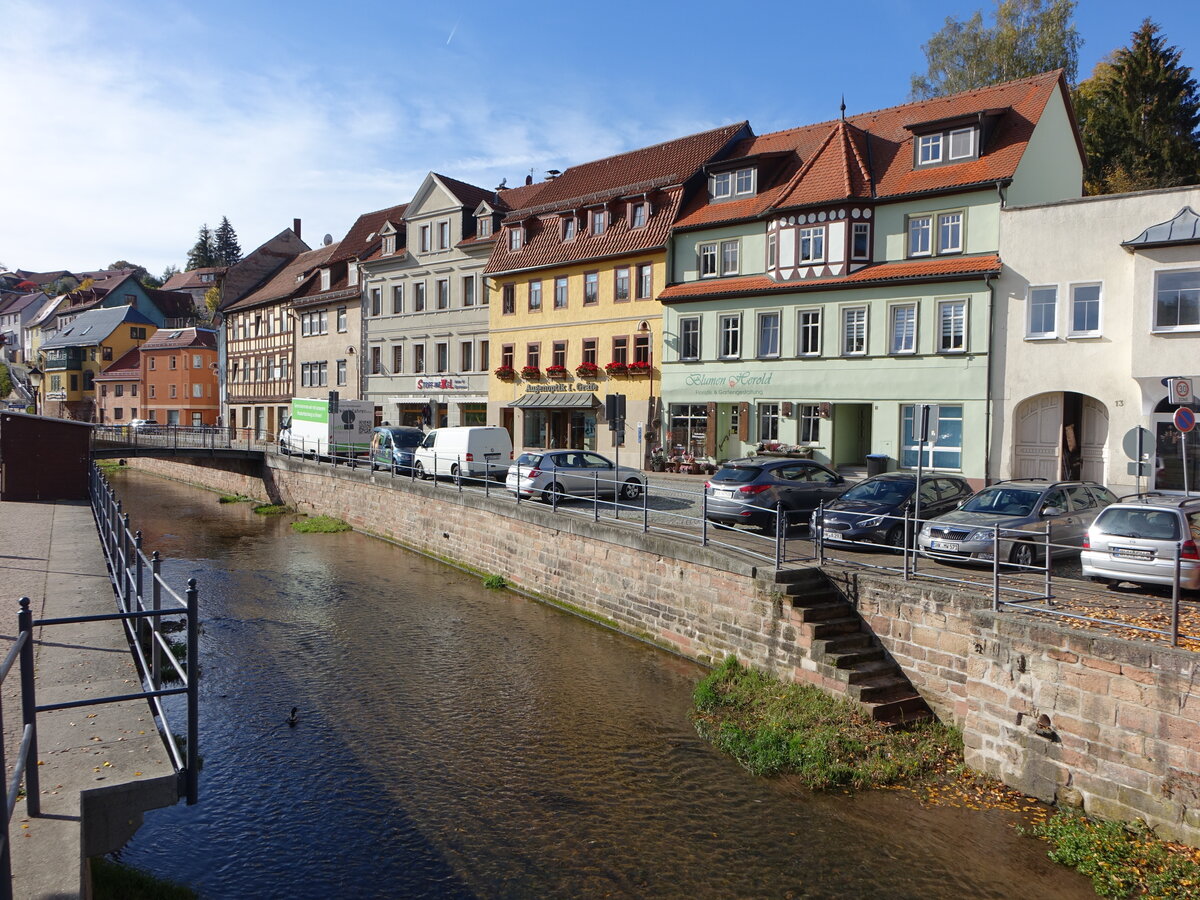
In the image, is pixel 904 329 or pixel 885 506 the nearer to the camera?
pixel 885 506

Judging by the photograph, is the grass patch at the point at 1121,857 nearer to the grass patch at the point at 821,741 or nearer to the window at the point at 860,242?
the grass patch at the point at 821,741

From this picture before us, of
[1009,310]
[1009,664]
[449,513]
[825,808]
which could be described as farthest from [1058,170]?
[825,808]

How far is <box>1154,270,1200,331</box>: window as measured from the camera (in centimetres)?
2341

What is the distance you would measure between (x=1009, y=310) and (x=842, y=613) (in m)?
17.3

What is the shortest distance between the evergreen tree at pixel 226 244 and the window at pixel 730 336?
109m

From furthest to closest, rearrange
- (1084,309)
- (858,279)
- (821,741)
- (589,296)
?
(589,296) → (858,279) → (1084,309) → (821,741)

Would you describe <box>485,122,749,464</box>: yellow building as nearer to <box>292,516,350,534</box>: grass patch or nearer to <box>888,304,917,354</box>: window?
<box>888,304,917,354</box>: window

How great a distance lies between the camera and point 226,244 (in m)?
127

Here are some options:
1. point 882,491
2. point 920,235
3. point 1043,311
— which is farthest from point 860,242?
point 882,491

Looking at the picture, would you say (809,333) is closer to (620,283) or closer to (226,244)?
(620,283)

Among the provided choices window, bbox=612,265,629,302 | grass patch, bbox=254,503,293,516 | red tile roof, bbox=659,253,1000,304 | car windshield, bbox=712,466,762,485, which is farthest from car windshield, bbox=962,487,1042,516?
grass patch, bbox=254,503,293,516

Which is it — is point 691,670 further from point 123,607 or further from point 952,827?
point 123,607

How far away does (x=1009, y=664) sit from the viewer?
10.8 meters

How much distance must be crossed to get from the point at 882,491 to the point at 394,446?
1985 cm
